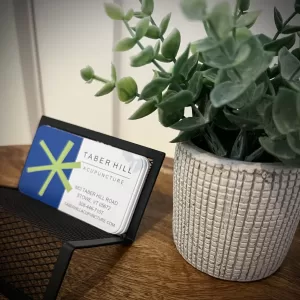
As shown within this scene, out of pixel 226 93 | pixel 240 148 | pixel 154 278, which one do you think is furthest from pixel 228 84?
pixel 154 278

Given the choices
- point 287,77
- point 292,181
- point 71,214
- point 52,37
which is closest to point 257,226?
point 292,181

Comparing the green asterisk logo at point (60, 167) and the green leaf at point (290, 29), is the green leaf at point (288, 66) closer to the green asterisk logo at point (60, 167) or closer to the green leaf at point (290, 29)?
the green leaf at point (290, 29)

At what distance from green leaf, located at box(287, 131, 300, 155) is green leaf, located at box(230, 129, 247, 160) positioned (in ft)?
0.24

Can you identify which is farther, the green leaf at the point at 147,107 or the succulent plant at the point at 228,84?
the green leaf at the point at 147,107

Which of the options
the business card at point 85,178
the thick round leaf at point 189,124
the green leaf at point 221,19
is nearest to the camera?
the green leaf at point 221,19

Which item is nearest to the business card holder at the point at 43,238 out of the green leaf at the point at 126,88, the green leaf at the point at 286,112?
the green leaf at the point at 126,88

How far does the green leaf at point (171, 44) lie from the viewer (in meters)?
0.34

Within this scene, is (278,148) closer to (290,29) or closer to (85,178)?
(290,29)

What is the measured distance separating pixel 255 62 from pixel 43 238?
1.19ft

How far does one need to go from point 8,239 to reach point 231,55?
1.29 ft

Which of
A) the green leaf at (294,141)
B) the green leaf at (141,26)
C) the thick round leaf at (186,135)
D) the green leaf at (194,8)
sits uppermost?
the green leaf at (194,8)

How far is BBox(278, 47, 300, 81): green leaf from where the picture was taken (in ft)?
1.02

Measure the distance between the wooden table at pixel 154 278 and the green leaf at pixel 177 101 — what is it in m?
0.22

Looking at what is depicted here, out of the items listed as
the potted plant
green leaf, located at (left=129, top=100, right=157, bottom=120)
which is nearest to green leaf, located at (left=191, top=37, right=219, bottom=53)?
the potted plant
